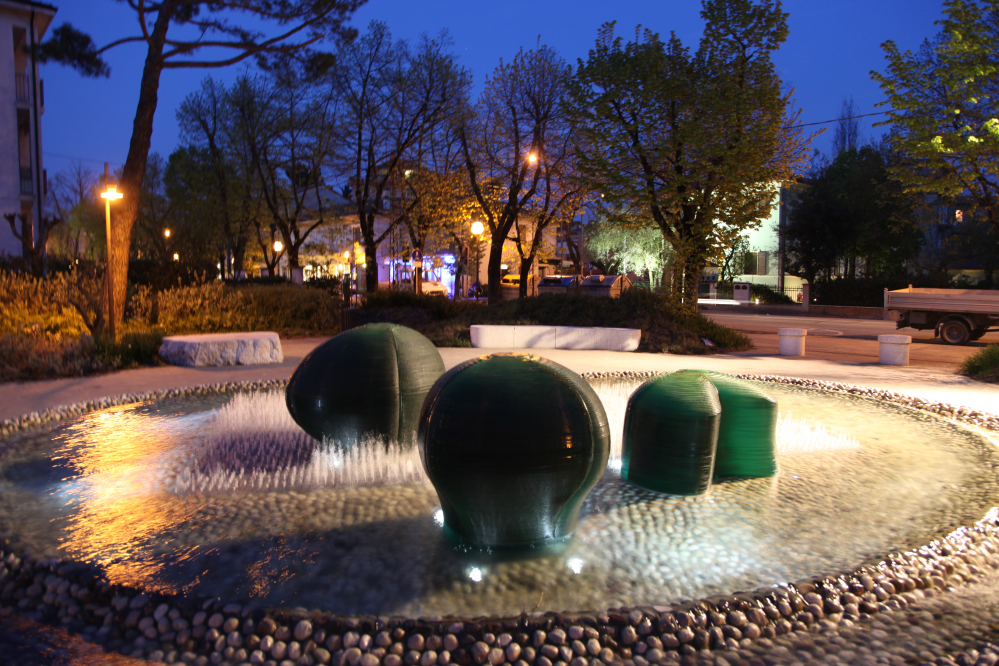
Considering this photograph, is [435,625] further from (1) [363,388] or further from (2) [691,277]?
(2) [691,277]

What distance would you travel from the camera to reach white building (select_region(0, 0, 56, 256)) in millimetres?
29219

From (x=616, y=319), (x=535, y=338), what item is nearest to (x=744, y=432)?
(x=535, y=338)

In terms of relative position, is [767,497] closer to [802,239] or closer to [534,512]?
[534,512]

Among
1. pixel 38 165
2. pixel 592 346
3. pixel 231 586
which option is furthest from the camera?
pixel 38 165

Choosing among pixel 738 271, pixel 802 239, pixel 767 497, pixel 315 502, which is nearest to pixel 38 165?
pixel 315 502

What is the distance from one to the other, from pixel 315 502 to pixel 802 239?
46.3 m

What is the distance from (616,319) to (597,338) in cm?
188

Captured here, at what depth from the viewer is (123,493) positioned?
534 cm

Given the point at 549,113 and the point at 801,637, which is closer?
the point at 801,637

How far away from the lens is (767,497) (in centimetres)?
536

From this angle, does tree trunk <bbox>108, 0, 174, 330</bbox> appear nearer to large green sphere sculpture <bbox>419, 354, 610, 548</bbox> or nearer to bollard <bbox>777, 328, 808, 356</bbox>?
large green sphere sculpture <bbox>419, 354, 610, 548</bbox>

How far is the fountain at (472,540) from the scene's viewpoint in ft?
10.5

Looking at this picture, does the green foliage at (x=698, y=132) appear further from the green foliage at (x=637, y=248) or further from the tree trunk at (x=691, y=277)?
the green foliage at (x=637, y=248)

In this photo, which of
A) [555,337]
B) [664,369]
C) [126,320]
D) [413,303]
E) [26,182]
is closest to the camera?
[664,369]
